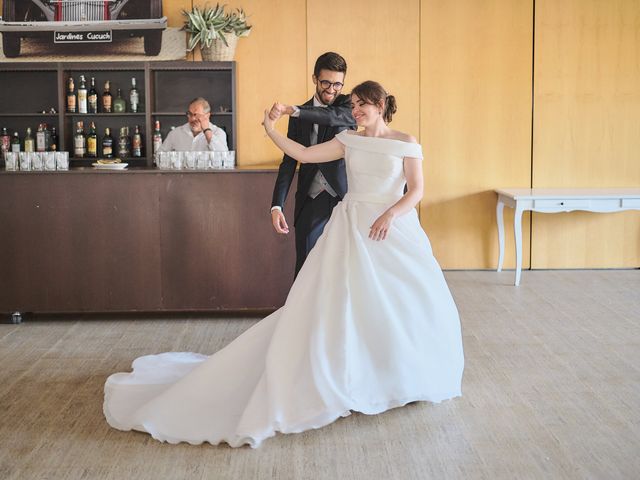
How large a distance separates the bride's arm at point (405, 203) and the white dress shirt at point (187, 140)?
3274mm

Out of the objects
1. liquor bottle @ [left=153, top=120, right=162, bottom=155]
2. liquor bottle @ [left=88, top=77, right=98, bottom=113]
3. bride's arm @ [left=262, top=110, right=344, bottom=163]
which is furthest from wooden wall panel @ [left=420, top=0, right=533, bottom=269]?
bride's arm @ [left=262, top=110, right=344, bottom=163]

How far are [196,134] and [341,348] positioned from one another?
387 centimetres

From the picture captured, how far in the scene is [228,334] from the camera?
209 inches

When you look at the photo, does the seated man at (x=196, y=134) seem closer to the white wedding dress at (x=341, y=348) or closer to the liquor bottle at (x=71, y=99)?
the liquor bottle at (x=71, y=99)

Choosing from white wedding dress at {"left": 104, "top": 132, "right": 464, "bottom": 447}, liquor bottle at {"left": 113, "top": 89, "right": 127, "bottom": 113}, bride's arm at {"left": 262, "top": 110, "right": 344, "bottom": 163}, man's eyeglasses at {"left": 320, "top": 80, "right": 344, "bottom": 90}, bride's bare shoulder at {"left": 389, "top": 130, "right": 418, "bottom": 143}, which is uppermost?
liquor bottle at {"left": 113, "top": 89, "right": 127, "bottom": 113}

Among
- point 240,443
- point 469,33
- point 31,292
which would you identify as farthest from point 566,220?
point 240,443

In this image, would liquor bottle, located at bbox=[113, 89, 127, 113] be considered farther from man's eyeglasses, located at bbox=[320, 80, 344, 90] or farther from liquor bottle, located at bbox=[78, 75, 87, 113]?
man's eyeglasses, located at bbox=[320, 80, 344, 90]

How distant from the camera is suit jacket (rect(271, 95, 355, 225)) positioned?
4.21 m

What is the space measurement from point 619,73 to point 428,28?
5.60 ft

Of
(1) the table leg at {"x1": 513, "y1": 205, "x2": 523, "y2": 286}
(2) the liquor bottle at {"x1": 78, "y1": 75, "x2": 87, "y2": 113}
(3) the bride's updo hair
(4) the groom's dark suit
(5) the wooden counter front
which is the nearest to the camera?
(3) the bride's updo hair

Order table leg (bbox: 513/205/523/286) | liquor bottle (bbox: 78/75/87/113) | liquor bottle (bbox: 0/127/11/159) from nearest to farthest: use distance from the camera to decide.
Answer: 1. table leg (bbox: 513/205/523/286)
2. liquor bottle (bbox: 78/75/87/113)
3. liquor bottle (bbox: 0/127/11/159)

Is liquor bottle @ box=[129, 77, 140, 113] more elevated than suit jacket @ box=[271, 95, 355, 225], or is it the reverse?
liquor bottle @ box=[129, 77, 140, 113]

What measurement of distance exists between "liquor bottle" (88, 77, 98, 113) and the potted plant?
0.95m

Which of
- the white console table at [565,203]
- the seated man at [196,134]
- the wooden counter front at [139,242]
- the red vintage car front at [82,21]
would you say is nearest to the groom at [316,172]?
the wooden counter front at [139,242]
